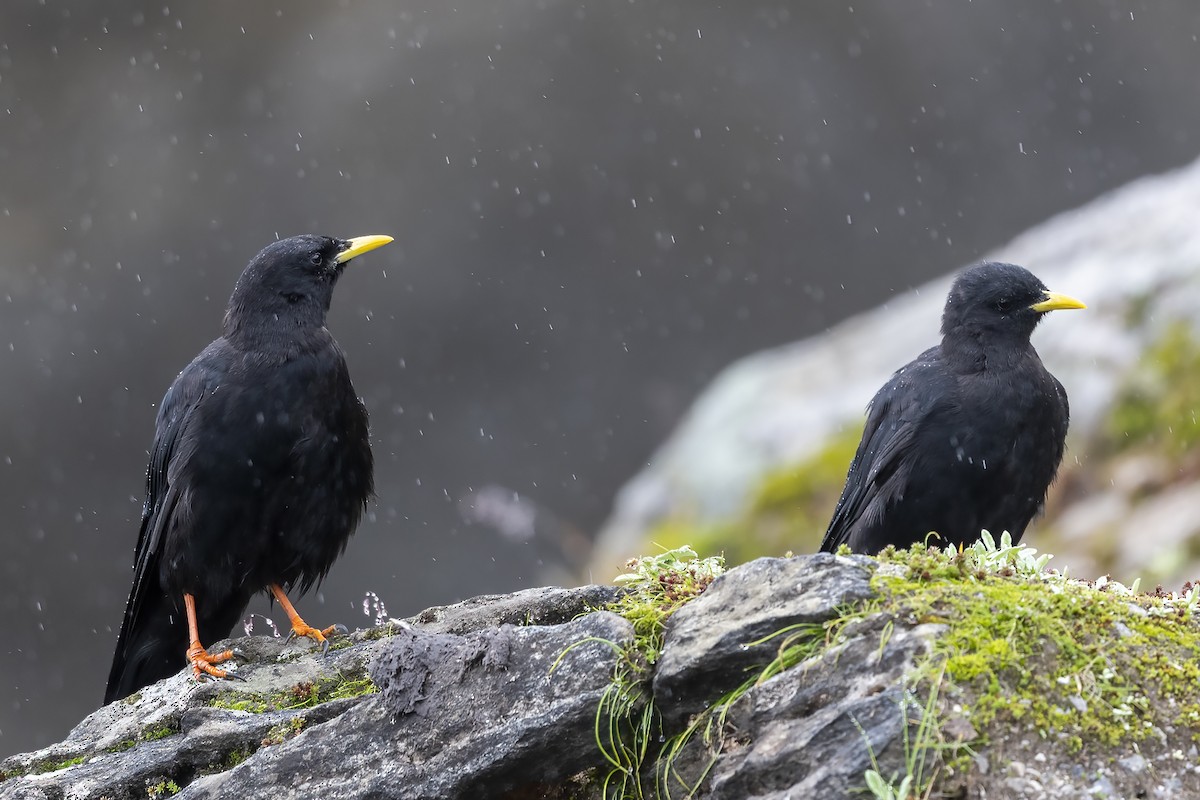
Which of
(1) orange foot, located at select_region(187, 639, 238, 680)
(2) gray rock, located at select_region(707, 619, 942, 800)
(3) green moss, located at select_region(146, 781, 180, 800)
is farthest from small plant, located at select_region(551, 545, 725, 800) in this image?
(1) orange foot, located at select_region(187, 639, 238, 680)

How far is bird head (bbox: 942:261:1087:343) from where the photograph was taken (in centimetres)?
640

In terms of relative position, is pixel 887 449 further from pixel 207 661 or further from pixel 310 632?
pixel 207 661

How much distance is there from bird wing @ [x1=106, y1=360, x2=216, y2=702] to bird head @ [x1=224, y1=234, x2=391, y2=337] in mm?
355

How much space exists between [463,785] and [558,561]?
1057 cm

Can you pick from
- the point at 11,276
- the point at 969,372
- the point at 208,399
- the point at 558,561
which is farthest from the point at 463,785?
the point at 11,276

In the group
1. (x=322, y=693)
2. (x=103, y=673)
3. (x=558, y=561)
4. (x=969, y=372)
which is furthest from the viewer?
(x=103, y=673)

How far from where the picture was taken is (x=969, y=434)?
20.0 ft

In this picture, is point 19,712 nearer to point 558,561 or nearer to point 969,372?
point 558,561

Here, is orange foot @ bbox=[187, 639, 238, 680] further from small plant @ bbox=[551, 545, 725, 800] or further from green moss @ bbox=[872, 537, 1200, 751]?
green moss @ bbox=[872, 537, 1200, 751]

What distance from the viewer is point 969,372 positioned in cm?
633

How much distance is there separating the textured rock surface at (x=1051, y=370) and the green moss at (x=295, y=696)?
4650 mm

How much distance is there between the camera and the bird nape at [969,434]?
20.0ft

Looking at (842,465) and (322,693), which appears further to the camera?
(842,465)

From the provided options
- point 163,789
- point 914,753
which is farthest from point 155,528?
point 914,753
